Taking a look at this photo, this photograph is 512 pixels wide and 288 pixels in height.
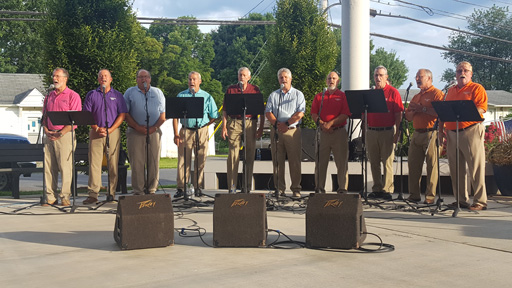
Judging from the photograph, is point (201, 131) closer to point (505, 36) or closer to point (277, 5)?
point (277, 5)

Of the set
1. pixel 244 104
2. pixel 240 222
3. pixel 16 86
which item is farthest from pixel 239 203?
pixel 16 86

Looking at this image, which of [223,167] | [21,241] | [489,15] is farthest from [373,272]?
[489,15]

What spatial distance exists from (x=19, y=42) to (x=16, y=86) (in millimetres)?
8038

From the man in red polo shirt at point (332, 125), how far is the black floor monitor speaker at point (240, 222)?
12.3 feet

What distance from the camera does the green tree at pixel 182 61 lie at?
52312 mm

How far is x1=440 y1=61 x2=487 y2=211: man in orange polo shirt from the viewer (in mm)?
8602

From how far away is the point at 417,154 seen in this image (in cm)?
968

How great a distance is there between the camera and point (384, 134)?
9.96m

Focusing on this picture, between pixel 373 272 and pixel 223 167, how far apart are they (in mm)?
8313

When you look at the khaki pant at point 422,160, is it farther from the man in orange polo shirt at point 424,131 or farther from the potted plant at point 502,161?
the potted plant at point 502,161

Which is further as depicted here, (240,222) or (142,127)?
(142,127)

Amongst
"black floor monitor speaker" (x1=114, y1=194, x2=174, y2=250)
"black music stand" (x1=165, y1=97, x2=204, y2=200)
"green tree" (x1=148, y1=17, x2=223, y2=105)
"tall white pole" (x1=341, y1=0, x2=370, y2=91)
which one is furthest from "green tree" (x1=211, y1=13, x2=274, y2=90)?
"black floor monitor speaker" (x1=114, y1=194, x2=174, y2=250)

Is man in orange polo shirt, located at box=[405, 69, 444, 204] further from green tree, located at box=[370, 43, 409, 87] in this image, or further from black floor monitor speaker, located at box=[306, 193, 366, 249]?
green tree, located at box=[370, 43, 409, 87]

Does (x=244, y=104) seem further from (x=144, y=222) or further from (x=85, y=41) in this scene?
(x=85, y=41)
